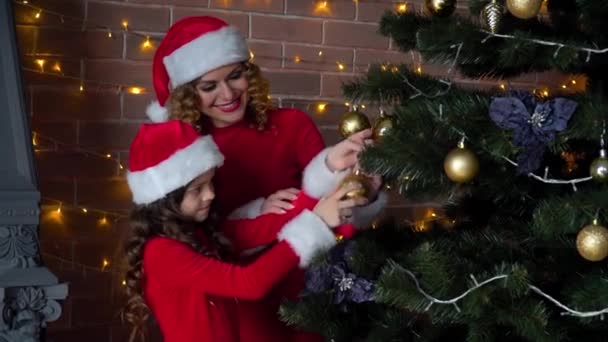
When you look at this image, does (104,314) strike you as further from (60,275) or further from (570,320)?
(570,320)

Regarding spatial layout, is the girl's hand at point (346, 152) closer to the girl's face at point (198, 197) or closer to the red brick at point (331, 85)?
the girl's face at point (198, 197)

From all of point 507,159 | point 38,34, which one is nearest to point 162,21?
point 38,34

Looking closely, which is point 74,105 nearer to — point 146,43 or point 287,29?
point 146,43

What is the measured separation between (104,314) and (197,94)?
2.96 ft

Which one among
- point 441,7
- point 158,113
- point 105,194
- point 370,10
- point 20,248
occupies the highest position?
point 441,7

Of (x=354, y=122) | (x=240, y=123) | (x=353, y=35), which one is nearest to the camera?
(x=354, y=122)

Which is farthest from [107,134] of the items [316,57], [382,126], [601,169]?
[601,169]

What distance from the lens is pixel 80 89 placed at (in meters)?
2.37

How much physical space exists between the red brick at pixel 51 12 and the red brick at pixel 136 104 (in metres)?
0.25

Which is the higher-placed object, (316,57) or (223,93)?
(223,93)

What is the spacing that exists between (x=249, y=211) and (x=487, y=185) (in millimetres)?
733

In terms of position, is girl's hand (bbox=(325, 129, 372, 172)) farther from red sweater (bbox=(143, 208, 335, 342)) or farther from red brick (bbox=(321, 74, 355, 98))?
red brick (bbox=(321, 74, 355, 98))

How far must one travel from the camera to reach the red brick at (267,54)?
2607mm

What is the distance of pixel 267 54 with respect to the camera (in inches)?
103
